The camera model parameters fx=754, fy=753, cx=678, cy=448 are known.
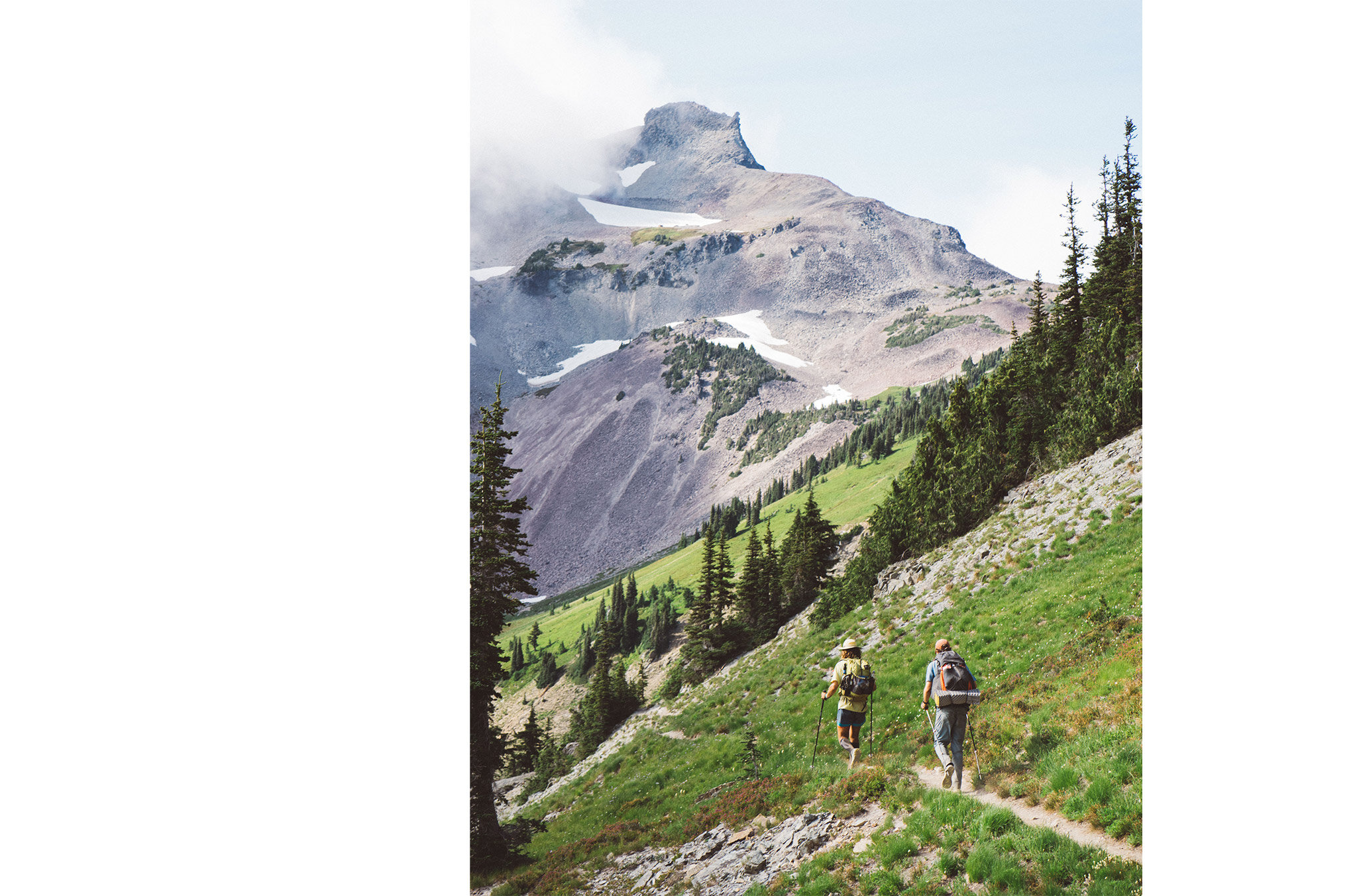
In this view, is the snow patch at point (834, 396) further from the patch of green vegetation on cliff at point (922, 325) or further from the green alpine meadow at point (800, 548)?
the patch of green vegetation on cliff at point (922, 325)

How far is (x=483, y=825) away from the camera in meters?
14.9

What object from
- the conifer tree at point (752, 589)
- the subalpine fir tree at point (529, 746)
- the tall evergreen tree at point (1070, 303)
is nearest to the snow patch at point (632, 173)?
the tall evergreen tree at point (1070, 303)

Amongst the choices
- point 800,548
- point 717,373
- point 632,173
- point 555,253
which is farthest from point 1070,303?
point 555,253

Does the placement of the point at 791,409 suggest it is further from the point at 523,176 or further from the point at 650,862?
Answer: the point at 650,862

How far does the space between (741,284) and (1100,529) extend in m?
19.7

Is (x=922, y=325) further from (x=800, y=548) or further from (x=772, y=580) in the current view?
Answer: (x=772, y=580)

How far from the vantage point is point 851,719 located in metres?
11.5

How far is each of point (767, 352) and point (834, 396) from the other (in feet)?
9.88

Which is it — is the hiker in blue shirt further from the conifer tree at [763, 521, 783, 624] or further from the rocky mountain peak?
the rocky mountain peak

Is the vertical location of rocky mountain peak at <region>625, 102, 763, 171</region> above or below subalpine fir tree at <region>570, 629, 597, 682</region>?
above

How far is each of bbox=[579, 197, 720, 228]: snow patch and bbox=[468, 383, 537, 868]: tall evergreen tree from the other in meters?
9.06

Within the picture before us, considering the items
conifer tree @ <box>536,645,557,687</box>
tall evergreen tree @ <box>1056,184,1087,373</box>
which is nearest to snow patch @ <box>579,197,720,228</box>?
tall evergreen tree @ <box>1056,184,1087,373</box>

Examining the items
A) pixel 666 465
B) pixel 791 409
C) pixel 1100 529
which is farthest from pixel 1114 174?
pixel 666 465

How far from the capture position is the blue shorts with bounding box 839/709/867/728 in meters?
11.4
